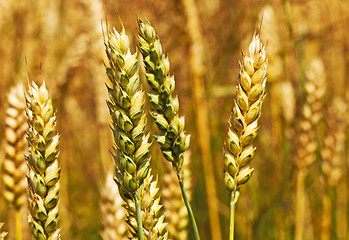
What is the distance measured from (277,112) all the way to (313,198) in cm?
55

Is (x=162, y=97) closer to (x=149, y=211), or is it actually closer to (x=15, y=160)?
(x=149, y=211)

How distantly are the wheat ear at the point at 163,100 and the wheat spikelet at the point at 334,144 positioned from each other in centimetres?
92

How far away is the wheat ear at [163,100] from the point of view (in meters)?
0.57

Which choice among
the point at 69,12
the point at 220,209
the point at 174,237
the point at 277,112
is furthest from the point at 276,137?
the point at 69,12

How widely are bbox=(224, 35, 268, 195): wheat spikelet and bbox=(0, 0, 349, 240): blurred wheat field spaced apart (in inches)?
17.3

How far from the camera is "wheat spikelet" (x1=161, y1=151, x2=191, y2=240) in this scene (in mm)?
1005

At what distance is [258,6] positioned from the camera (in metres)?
1.82

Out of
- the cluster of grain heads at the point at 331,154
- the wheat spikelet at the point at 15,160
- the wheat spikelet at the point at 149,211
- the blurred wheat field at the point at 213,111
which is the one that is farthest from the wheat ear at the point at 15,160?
the cluster of grain heads at the point at 331,154

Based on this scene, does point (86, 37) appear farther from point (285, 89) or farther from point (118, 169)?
point (118, 169)

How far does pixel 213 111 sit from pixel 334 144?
18.2 inches

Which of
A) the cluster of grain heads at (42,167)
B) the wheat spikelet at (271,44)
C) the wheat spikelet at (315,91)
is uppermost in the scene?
the wheat spikelet at (271,44)

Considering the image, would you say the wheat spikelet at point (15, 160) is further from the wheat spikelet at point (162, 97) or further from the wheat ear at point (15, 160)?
the wheat spikelet at point (162, 97)

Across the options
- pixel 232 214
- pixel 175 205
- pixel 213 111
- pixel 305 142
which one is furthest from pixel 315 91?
pixel 232 214

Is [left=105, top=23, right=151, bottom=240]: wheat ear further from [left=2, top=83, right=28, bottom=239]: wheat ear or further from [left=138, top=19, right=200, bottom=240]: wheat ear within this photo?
[left=2, top=83, right=28, bottom=239]: wheat ear
